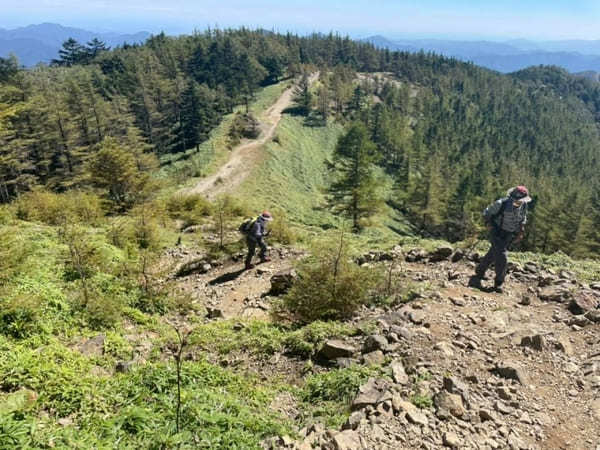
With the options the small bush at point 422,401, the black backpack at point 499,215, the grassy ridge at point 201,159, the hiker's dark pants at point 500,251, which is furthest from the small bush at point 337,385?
the grassy ridge at point 201,159

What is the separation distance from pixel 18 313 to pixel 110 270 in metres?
3.84

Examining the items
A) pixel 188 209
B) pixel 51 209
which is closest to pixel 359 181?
pixel 188 209

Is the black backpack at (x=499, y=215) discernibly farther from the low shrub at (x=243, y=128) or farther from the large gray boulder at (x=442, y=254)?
the low shrub at (x=243, y=128)

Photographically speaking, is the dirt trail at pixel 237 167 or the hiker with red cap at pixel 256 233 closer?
the hiker with red cap at pixel 256 233

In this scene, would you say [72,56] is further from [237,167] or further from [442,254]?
[442,254]

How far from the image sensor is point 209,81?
83125mm

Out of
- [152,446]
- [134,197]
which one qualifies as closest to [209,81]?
[134,197]

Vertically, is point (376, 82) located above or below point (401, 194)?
above

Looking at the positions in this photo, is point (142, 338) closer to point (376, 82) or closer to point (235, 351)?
point (235, 351)

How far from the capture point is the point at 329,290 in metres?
8.29

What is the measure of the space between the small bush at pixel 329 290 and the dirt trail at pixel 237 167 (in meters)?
26.9

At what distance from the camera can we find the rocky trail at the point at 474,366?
15.3 feet

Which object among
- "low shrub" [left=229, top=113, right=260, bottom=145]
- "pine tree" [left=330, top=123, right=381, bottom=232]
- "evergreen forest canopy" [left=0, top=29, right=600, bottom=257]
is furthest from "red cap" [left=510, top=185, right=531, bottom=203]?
"low shrub" [left=229, top=113, right=260, bottom=145]

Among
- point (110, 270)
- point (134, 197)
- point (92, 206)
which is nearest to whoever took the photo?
point (110, 270)
